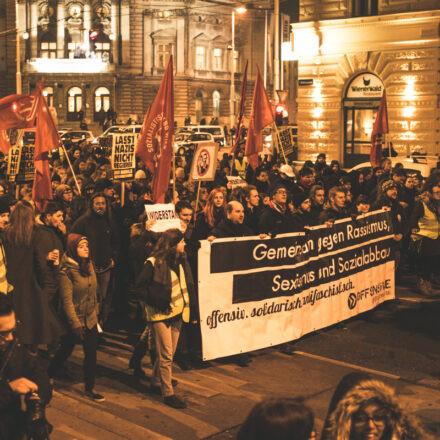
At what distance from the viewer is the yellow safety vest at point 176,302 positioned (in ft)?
22.6

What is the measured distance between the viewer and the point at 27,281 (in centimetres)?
689

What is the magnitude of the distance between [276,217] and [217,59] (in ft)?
210

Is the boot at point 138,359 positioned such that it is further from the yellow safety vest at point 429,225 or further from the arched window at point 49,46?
the arched window at point 49,46

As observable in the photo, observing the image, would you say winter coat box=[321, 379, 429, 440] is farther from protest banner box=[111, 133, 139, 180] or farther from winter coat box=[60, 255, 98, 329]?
protest banner box=[111, 133, 139, 180]

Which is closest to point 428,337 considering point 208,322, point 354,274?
point 354,274

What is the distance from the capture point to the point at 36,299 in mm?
6879

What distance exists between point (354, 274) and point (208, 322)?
105 inches

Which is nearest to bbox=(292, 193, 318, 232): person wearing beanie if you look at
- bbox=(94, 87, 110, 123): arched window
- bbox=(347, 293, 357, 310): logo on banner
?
bbox=(347, 293, 357, 310): logo on banner

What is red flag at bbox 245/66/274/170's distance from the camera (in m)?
14.4

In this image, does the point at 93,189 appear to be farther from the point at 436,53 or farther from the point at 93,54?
the point at 93,54

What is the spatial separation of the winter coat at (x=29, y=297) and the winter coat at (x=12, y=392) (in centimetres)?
249

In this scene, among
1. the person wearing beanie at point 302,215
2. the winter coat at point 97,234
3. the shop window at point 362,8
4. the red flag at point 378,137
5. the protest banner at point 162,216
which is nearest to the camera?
the protest banner at point 162,216

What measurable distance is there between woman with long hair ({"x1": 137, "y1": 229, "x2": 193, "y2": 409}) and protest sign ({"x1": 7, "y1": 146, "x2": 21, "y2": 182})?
623 centimetres

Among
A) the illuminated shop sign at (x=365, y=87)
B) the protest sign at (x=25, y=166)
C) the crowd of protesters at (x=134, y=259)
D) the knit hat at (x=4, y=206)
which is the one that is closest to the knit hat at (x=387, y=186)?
the crowd of protesters at (x=134, y=259)
